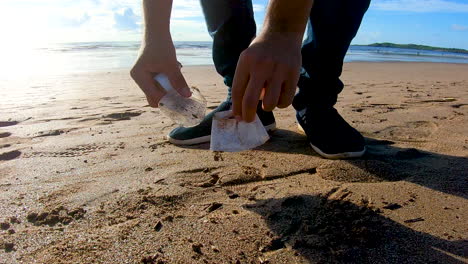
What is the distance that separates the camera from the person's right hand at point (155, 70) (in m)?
1.48

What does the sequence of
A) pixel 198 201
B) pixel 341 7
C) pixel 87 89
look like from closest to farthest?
pixel 198 201 → pixel 341 7 → pixel 87 89

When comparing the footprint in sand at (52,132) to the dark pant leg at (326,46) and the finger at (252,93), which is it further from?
the finger at (252,93)

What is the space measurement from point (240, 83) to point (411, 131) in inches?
71.8

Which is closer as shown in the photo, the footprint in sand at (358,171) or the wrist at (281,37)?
the wrist at (281,37)

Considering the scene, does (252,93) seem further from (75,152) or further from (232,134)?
(75,152)

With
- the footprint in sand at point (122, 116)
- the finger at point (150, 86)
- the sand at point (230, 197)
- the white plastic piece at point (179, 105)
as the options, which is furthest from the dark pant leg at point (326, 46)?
the footprint in sand at point (122, 116)

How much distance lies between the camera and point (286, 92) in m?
1.06

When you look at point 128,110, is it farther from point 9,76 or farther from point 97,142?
point 9,76

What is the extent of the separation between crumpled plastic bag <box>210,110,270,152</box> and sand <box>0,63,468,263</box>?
0.80 ft

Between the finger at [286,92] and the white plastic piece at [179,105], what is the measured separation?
55cm

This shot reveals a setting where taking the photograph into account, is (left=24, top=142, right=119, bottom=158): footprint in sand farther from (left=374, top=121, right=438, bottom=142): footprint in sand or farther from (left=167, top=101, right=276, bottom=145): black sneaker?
(left=374, top=121, right=438, bottom=142): footprint in sand

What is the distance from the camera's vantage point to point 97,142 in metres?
2.29

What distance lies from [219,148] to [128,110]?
209cm

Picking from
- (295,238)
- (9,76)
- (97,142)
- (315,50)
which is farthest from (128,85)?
(295,238)
